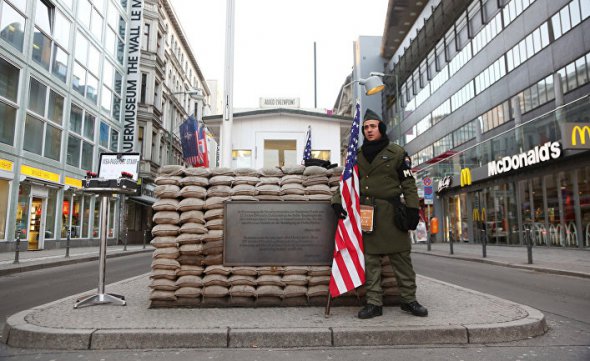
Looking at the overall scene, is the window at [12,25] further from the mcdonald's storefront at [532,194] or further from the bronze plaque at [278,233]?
the mcdonald's storefront at [532,194]

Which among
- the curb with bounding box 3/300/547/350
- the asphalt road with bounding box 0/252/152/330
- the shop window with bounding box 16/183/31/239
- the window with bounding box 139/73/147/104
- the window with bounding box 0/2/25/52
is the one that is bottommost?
the asphalt road with bounding box 0/252/152/330

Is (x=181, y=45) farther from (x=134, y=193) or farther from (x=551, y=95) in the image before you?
(x=134, y=193)

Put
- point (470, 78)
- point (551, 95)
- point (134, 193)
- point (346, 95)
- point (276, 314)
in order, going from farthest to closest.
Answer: point (346, 95), point (470, 78), point (551, 95), point (134, 193), point (276, 314)

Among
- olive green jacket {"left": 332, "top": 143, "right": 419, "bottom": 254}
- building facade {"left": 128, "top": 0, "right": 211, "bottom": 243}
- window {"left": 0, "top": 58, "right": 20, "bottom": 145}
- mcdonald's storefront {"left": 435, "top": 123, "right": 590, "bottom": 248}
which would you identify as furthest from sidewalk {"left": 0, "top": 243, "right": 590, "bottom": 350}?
building facade {"left": 128, "top": 0, "right": 211, "bottom": 243}

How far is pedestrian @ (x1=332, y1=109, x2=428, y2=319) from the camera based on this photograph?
474cm

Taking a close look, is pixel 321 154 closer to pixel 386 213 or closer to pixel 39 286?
pixel 39 286

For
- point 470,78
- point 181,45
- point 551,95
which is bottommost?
point 551,95

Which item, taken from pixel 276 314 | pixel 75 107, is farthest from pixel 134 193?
pixel 75 107

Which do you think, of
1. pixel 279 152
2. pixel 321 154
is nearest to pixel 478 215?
pixel 321 154

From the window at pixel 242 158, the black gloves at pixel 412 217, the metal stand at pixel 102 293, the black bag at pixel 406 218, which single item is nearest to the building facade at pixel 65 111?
the window at pixel 242 158

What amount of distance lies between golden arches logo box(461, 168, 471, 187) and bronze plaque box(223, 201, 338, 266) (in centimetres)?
2431

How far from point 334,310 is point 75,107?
77.0 ft

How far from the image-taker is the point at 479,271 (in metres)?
11.6

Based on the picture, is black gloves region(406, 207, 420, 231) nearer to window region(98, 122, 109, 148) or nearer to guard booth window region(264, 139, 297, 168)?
guard booth window region(264, 139, 297, 168)
